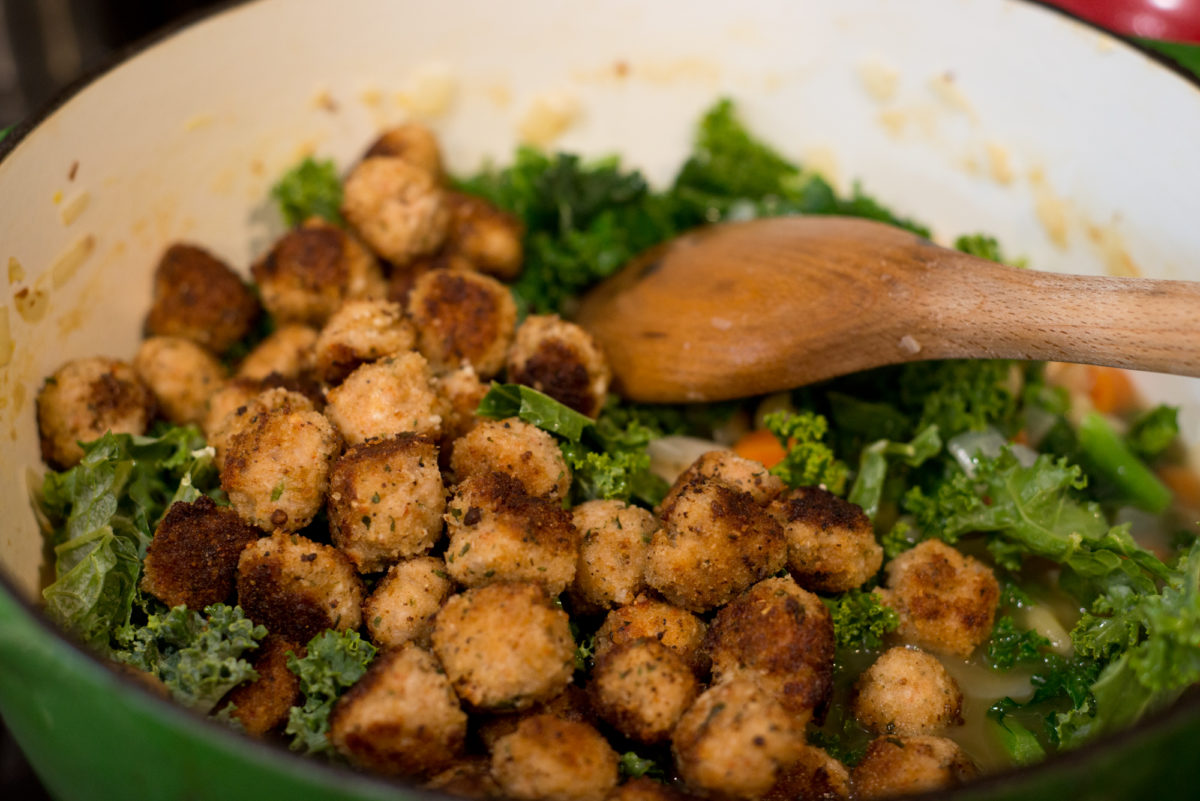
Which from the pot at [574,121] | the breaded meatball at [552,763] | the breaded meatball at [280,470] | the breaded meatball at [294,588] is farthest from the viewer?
the pot at [574,121]

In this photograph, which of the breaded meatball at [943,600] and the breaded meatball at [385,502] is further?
the breaded meatball at [943,600]

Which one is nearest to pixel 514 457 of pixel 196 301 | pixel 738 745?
pixel 738 745

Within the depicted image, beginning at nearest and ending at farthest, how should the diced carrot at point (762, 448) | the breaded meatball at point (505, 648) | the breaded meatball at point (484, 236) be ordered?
1. the breaded meatball at point (505, 648)
2. the diced carrot at point (762, 448)
3. the breaded meatball at point (484, 236)

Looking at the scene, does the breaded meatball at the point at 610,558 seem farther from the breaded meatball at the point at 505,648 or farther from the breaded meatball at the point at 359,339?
the breaded meatball at the point at 359,339

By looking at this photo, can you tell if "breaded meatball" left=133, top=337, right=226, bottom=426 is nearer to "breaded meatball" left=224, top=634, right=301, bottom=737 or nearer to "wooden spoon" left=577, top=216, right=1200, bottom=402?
"breaded meatball" left=224, top=634, right=301, bottom=737

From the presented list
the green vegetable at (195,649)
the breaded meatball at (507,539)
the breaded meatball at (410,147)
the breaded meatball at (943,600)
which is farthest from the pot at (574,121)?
the breaded meatball at (943,600)

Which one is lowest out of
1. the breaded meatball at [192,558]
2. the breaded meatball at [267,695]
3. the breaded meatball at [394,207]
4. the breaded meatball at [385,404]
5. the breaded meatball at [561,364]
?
the breaded meatball at [267,695]

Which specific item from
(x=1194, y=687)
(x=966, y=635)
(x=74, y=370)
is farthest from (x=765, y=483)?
(x=74, y=370)

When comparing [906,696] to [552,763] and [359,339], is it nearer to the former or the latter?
[552,763]
